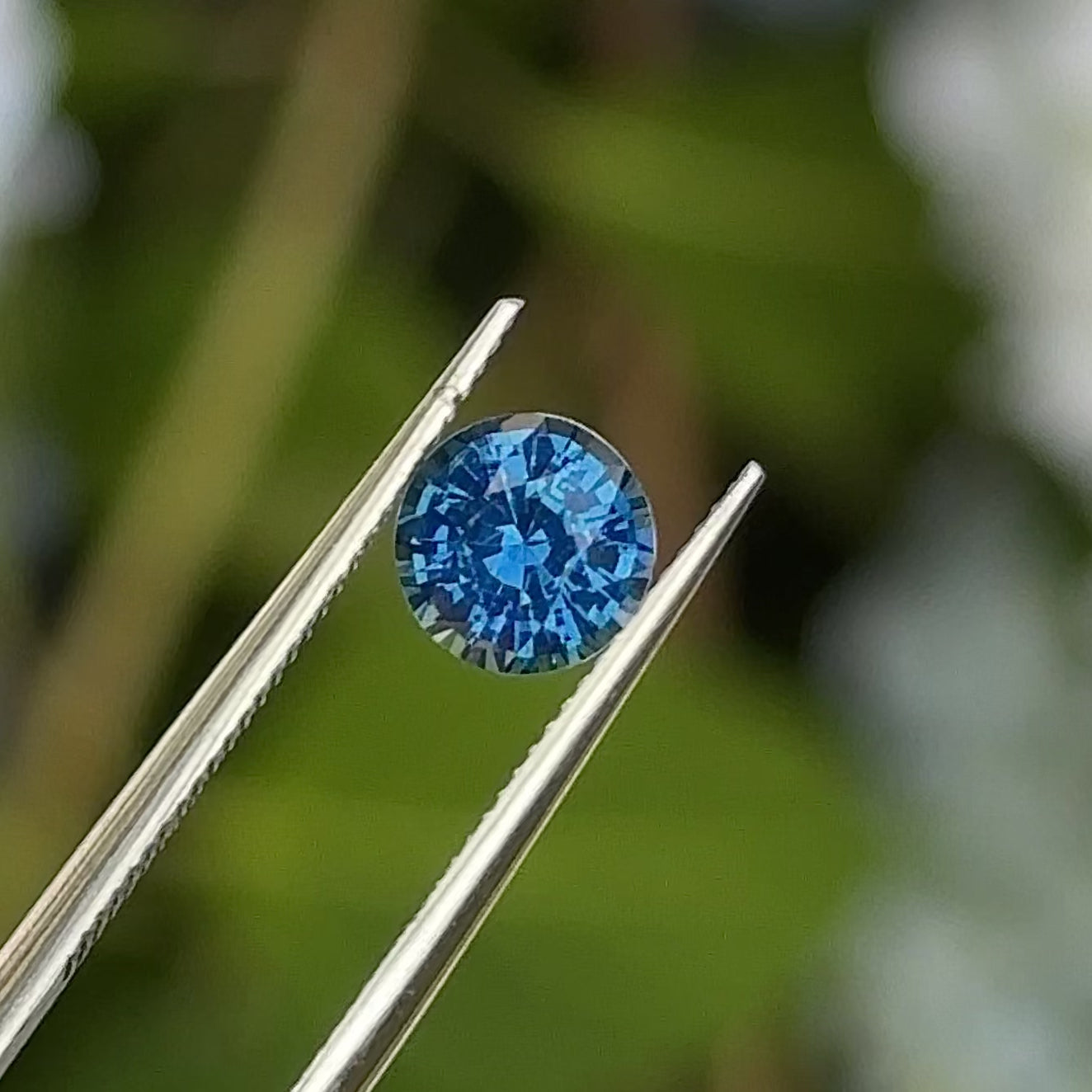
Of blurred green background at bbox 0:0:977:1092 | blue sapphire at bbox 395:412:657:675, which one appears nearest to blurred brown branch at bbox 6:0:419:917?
blurred green background at bbox 0:0:977:1092

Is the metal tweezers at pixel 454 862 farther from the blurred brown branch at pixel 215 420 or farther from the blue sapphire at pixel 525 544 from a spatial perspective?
the blurred brown branch at pixel 215 420

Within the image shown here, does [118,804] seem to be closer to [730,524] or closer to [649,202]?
[730,524]

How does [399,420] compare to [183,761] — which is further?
[399,420]

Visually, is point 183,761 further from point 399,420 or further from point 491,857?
point 399,420

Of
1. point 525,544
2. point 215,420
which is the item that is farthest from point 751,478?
point 215,420

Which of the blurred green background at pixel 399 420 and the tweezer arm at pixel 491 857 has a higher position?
the blurred green background at pixel 399 420

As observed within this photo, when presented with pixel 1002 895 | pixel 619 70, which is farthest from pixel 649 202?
pixel 1002 895

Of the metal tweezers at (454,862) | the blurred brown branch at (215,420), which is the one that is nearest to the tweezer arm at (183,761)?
the metal tweezers at (454,862)
